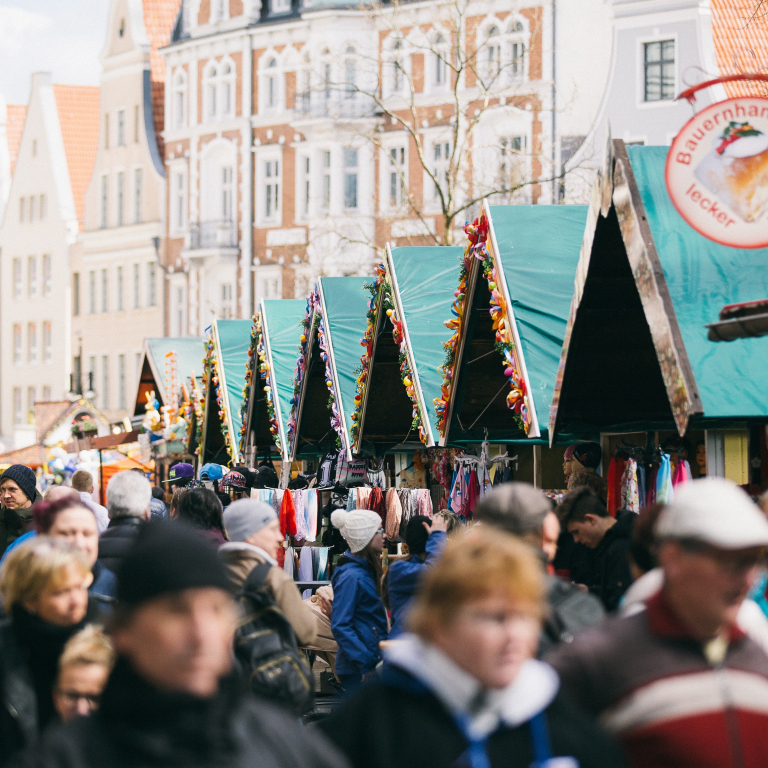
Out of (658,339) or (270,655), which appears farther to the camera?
(658,339)

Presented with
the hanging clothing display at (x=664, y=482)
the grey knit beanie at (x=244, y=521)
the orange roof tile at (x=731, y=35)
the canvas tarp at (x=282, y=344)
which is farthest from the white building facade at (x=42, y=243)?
the grey knit beanie at (x=244, y=521)

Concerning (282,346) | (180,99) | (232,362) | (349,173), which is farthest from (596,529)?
(180,99)

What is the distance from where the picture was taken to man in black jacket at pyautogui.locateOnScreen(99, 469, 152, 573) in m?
6.20

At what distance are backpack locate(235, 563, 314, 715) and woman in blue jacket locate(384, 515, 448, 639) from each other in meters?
2.42

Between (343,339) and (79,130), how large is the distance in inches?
1717

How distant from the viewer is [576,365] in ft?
33.9

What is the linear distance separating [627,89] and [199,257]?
1701 cm

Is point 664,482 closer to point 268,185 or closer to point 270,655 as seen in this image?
point 270,655

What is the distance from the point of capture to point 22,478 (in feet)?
29.8

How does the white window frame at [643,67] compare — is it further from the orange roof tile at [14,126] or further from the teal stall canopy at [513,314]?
the orange roof tile at [14,126]

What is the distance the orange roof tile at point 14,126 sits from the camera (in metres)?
63.6

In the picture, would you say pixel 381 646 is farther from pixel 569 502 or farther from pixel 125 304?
pixel 125 304

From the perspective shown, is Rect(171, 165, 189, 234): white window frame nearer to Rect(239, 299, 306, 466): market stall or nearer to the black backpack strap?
Rect(239, 299, 306, 466): market stall

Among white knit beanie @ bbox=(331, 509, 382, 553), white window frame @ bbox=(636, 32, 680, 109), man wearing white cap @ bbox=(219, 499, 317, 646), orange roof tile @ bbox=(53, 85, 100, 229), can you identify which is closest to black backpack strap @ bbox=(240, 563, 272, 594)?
man wearing white cap @ bbox=(219, 499, 317, 646)
